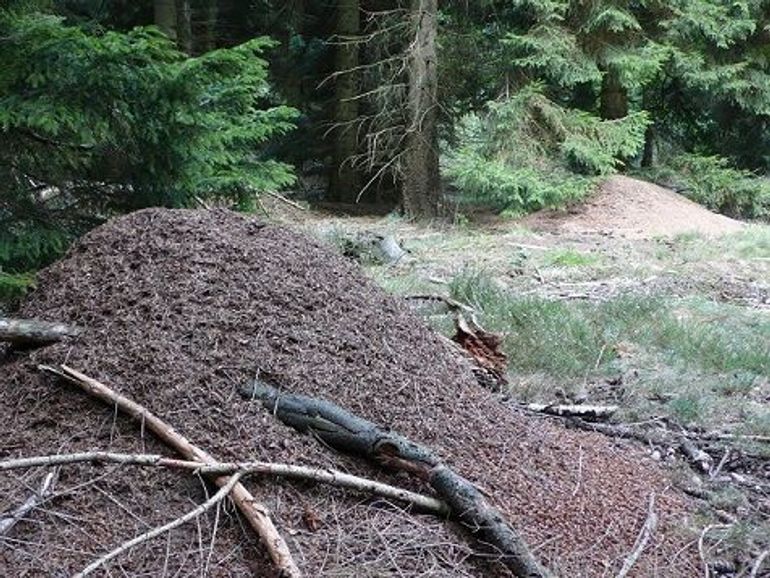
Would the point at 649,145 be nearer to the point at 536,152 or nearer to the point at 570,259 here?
the point at 536,152

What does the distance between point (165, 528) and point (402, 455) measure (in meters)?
0.90

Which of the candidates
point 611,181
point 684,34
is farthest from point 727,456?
point 684,34

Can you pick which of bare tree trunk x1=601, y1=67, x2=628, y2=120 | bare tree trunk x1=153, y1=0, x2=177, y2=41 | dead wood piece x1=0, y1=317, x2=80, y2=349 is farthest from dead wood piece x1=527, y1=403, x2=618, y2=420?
bare tree trunk x1=601, y1=67, x2=628, y2=120

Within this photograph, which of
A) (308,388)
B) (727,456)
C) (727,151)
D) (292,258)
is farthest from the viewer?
(727,151)

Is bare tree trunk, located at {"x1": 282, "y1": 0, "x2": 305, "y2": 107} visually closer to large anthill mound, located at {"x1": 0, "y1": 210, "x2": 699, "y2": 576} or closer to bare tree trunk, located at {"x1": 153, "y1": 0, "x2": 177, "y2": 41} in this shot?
bare tree trunk, located at {"x1": 153, "y1": 0, "x2": 177, "y2": 41}

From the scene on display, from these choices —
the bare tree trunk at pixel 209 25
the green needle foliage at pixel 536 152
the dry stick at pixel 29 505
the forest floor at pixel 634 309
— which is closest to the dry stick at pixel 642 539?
the forest floor at pixel 634 309

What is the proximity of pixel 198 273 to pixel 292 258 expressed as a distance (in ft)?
1.63

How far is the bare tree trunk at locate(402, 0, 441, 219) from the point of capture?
42.6ft

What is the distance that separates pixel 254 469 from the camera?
2.98 metres

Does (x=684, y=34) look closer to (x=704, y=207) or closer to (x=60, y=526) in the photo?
(x=704, y=207)

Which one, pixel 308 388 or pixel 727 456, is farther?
pixel 727 456

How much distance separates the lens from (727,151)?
1697 cm

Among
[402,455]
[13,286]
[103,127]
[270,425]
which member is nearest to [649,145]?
[103,127]

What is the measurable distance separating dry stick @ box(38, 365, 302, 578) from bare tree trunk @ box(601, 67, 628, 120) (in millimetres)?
13044
